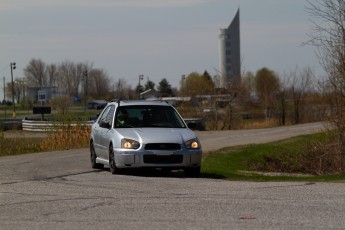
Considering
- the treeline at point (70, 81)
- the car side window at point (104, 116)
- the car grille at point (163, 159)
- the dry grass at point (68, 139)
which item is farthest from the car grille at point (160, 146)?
the treeline at point (70, 81)

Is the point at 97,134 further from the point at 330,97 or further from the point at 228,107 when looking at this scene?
the point at 228,107

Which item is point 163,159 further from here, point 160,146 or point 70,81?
point 70,81

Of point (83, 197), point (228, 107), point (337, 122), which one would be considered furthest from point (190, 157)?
point (228, 107)

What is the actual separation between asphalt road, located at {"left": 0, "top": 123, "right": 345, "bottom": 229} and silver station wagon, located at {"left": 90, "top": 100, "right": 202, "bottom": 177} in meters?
0.38

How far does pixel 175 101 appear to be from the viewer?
5309cm

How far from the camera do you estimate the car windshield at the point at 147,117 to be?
50.8 feet

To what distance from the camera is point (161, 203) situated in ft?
33.7

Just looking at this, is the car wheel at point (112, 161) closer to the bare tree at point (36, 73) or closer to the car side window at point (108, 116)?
the car side window at point (108, 116)

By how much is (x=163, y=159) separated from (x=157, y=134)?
0.59 m

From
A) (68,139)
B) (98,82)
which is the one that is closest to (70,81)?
(98,82)

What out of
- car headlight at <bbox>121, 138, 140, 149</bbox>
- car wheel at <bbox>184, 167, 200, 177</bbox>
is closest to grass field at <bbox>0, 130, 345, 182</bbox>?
car wheel at <bbox>184, 167, 200, 177</bbox>

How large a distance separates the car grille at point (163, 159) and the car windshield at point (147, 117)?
1280 millimetres

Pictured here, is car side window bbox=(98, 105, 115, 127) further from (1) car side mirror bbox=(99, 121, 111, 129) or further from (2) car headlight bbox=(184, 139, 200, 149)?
(2) car headlight bbox=(184, 139, 200, 149)

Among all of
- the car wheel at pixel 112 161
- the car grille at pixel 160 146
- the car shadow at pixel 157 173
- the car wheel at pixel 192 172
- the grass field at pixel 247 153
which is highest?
the car grille at pixel 160 146
